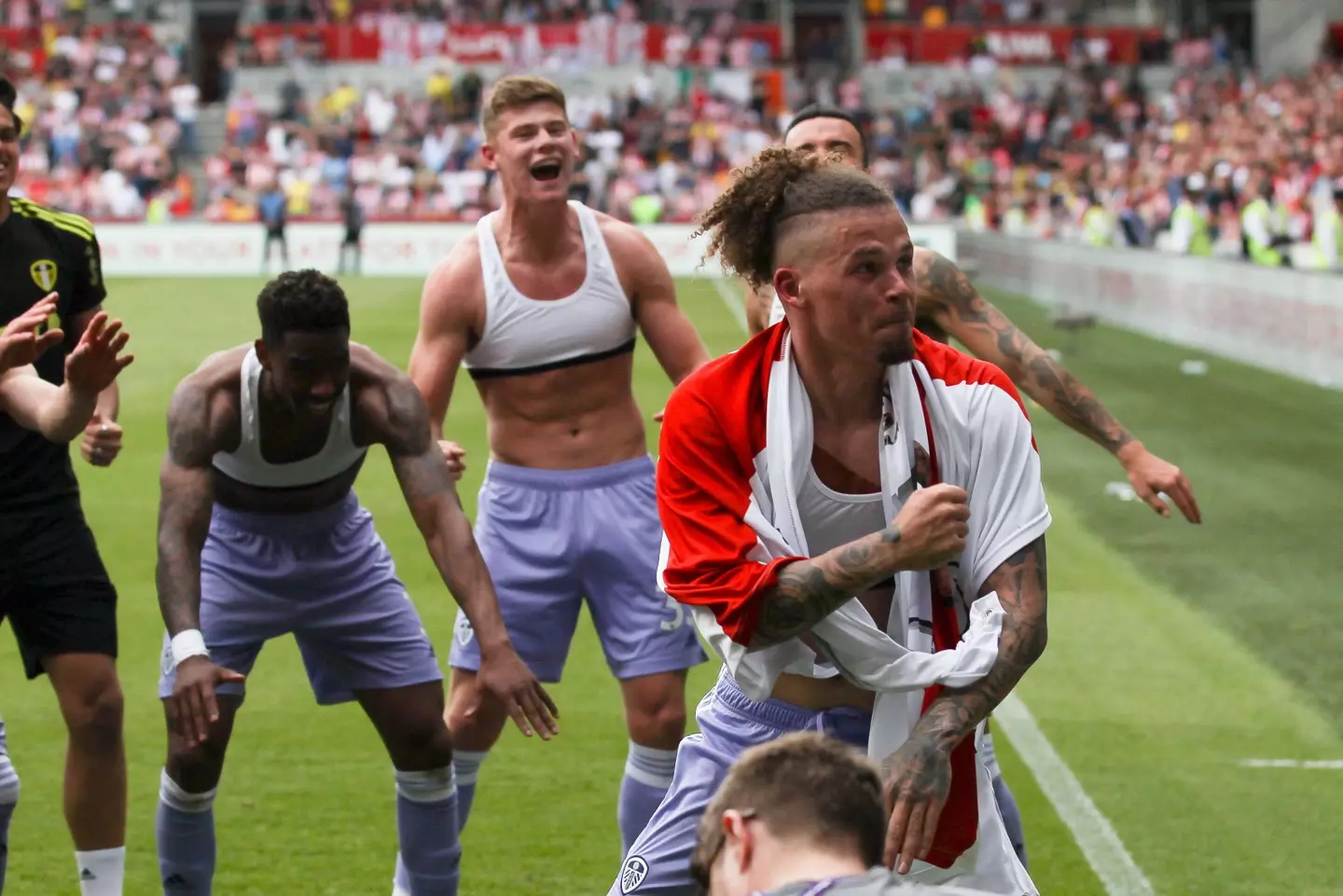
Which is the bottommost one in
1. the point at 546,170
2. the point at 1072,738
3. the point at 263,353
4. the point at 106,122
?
the point at 106,122

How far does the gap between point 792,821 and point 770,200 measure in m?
1.54

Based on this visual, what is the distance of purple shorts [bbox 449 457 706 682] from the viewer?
6.23m

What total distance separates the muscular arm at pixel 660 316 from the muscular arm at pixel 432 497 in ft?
3.89

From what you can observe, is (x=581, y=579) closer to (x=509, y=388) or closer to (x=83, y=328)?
(x=509, y=388)

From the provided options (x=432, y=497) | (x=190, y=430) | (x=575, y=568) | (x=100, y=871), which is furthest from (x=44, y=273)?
(x=575, y=568)

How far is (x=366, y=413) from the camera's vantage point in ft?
18.0

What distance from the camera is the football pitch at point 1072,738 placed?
6492 millimetres

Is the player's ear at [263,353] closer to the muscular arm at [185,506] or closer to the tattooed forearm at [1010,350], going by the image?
the muscular arm at [185,506]

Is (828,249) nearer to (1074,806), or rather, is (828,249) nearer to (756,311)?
(756,311)

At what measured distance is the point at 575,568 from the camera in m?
6.36

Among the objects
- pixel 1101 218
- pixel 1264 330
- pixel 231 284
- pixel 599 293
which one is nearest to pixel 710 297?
pixel 1101 218

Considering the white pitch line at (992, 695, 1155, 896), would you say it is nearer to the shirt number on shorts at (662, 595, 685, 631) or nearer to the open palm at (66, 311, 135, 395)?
the shirt number on shorts at (662, 595, 685, 631)

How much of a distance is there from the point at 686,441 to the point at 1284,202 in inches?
855

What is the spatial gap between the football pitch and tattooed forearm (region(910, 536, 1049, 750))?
2.71m
